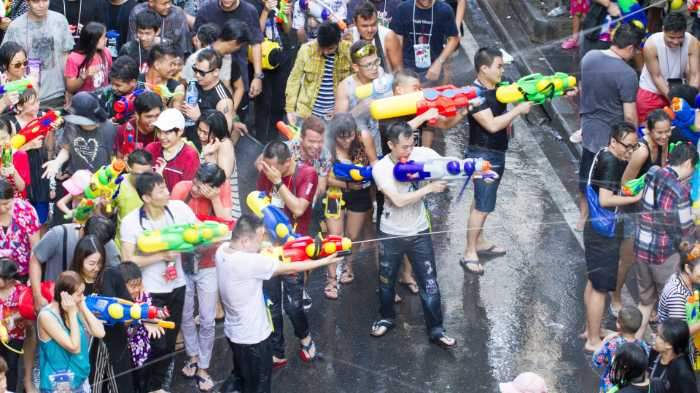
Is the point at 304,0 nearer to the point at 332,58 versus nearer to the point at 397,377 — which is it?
the point at 332,58

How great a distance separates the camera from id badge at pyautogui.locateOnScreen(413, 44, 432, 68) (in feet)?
30.7

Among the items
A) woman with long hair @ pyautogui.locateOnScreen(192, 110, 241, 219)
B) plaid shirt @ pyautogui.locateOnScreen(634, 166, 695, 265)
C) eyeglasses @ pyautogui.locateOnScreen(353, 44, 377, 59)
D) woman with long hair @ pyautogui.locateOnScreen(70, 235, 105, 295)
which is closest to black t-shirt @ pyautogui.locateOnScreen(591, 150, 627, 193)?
plaid shirt @ pyautogui.locateOnScreen(634, 166, 695, 265)

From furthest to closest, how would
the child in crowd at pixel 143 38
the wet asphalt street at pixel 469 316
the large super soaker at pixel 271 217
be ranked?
the child in crowd at pixel 143 38
the wet asphalt street at pixel 469 316
the large super soaker at pixel 271 217

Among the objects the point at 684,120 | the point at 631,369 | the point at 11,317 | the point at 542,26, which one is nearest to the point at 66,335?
the point at 11,317

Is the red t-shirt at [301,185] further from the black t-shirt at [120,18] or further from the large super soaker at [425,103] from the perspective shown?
the black t-shirt at [120,18]

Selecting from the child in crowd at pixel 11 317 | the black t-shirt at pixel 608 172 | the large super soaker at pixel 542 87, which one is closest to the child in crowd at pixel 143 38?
the child in crowd at pixel 11 317

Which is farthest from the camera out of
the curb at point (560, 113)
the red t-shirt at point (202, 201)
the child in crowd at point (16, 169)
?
the curb at point (560, 113)

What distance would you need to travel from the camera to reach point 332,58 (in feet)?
29.1

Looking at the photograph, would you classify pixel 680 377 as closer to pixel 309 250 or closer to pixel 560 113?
pixel 309 250

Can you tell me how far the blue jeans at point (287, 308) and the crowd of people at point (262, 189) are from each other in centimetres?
1

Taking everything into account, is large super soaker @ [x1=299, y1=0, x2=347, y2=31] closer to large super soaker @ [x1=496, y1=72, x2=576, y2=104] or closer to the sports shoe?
large super soaker @ [x1=496, y1=72, x2=576, y2=104]

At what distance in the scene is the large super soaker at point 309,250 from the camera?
20.7 ft

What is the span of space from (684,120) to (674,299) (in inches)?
62.4

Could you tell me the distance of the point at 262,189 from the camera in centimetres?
725
